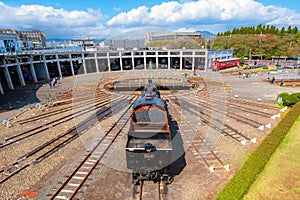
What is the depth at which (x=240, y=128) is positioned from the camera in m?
17.9

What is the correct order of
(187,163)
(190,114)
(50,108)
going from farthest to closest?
(50,108)
(190,114)
(187,163)

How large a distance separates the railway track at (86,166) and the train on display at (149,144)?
366cm

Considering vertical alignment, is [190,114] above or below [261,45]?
below

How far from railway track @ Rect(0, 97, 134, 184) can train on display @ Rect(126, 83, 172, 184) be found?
8.23 m

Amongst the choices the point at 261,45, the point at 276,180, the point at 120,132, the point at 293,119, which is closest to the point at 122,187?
the point at 120,132

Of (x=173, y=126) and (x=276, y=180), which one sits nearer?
(x=276, y=180)

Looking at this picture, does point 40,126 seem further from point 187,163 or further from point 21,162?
point 187,163

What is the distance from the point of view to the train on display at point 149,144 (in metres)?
9.48

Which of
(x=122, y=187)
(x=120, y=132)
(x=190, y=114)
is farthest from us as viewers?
(x=190, y=114)

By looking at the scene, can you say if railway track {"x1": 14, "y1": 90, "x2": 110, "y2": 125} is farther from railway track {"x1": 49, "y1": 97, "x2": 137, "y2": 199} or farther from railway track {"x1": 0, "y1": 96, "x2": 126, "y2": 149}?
railway track {"x1": 49, "y1": 97, "x2": 137, "y2": 199}

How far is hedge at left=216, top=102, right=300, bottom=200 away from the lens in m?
9.48

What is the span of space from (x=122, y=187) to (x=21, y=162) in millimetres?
8547

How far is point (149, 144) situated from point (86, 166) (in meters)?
6.14

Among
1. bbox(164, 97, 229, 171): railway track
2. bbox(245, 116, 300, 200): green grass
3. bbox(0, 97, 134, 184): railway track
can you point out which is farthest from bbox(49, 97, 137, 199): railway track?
bbox(245, 116, 300, 200): green grass
